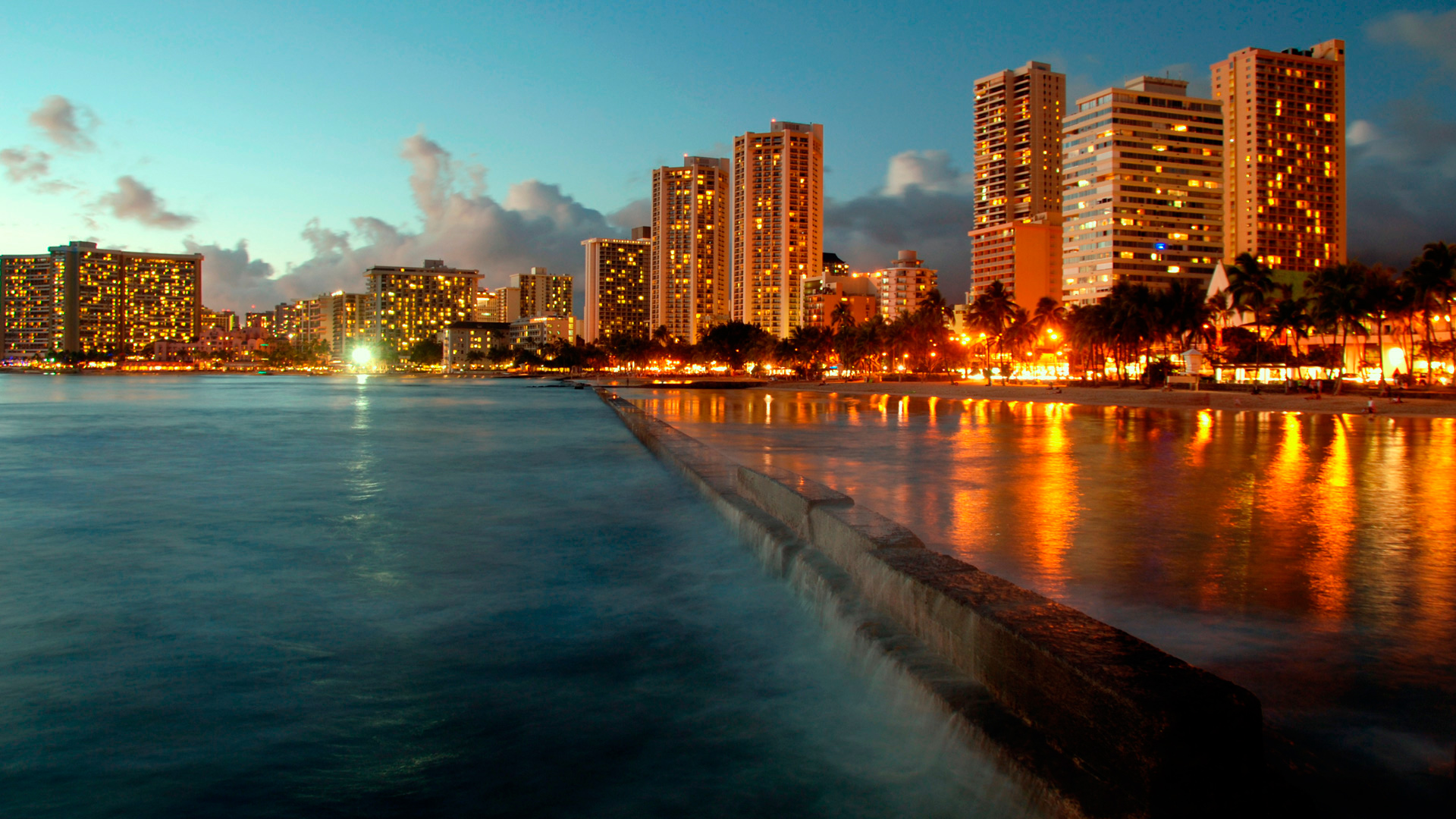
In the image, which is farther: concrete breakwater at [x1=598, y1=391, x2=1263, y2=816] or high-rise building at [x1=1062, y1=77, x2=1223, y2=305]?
high-rise building at [x1=1062, y1=77, x2=1223, y2=305]

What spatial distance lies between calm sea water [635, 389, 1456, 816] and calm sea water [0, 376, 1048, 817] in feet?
5.63

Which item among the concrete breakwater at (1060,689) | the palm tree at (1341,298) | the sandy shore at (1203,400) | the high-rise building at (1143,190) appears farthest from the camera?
the high-rise building at (1143,190)

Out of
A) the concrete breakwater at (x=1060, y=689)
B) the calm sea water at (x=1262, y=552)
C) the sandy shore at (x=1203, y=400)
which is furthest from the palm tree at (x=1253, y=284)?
the concrete breakwater at (x=1060, y=689)

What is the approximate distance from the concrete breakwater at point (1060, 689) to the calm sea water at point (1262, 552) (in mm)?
873

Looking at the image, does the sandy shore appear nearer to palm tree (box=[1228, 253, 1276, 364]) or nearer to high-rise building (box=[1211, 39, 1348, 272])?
palm tree (box=[1228, 253, 1276, 364])

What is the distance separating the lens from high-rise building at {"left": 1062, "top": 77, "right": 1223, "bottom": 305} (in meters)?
168

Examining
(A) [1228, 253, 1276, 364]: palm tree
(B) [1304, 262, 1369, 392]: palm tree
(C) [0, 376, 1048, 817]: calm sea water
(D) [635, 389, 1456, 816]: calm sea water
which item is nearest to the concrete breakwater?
(C) [0, 376, 1048, 817]: calm sea water

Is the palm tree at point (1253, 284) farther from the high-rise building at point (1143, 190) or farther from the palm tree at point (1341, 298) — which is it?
the high-rise building at point (1143, 190)

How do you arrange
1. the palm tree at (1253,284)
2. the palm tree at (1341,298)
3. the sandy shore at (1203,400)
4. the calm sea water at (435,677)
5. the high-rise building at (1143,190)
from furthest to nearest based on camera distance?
the high-rise building at (1143,190)
the palm tree at (1253,284)
the palm tree at (1341,298)
the sandy shore at (1203,400)
the calm sea water at (435,677)

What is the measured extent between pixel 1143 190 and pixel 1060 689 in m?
190

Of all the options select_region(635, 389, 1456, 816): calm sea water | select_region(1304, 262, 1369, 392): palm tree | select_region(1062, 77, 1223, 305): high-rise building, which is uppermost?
select_region(1062, 77, 1223, 305): high-rise building

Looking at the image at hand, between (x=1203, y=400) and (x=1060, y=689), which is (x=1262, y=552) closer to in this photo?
(x=1060, y=689)

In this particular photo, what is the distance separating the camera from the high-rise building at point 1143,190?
168 metres

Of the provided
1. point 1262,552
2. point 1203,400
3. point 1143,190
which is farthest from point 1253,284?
point 1143,190
